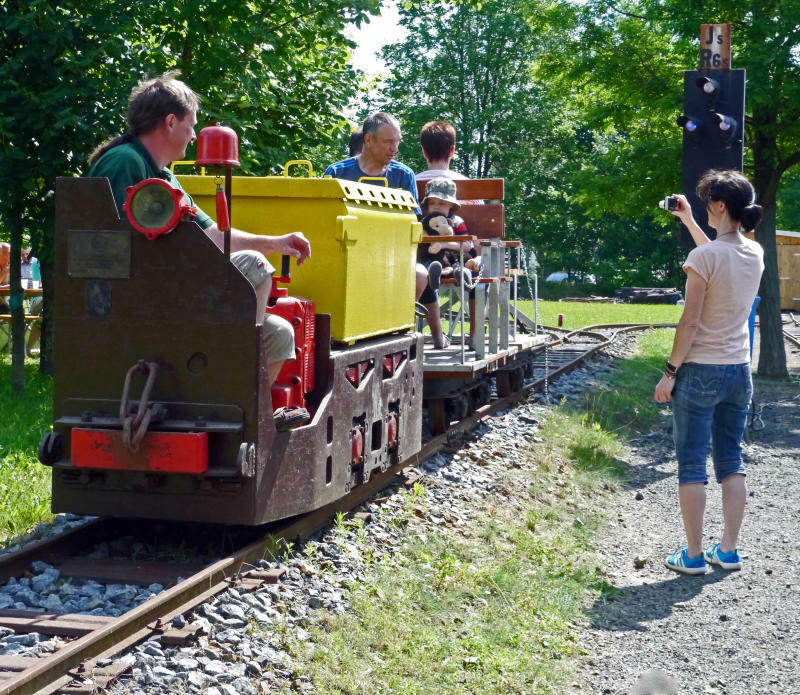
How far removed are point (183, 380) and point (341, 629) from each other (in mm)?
1268

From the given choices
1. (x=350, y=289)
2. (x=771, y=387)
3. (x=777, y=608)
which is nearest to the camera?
(x=777, y=608)

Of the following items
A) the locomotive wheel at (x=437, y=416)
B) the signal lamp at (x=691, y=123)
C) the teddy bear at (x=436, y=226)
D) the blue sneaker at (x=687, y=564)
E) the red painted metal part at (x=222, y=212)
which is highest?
the signal lamp at (x=691, y=123)

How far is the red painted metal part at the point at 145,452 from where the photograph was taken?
4785 millimetres

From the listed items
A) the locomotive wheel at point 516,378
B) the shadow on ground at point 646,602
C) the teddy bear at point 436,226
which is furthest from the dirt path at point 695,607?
the locomotive wheel at point 516,378

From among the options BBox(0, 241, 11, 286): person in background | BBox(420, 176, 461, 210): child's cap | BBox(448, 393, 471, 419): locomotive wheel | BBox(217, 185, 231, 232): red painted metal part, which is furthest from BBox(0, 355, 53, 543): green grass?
BBox(0, 241, 11, 286): person in background

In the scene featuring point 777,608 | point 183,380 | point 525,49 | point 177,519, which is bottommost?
point 777,608

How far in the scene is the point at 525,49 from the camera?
174 feet

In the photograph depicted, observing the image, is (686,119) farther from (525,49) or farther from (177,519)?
(525,49)

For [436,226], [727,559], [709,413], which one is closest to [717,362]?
[709,413]

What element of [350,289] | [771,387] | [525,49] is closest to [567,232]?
[525,49]

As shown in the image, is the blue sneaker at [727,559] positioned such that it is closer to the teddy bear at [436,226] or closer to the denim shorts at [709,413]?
the denim shorts at [709,413]

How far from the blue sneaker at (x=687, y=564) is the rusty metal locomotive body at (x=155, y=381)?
2272 millimetres

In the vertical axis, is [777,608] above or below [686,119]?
below

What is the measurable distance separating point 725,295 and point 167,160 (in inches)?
114
